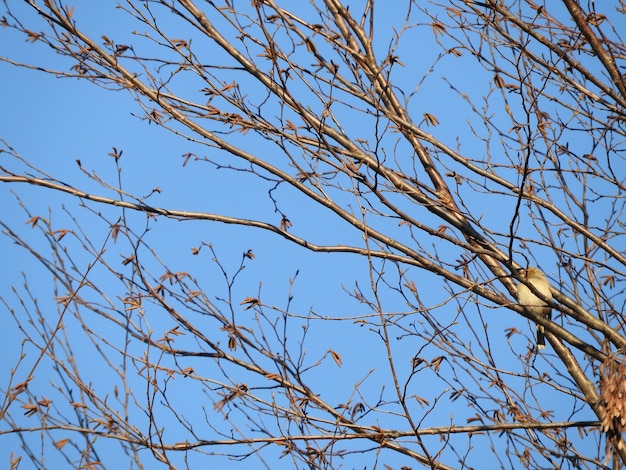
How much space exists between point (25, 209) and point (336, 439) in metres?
1.64

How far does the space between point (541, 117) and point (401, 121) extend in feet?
2.91

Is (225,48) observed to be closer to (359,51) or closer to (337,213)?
(359,51)

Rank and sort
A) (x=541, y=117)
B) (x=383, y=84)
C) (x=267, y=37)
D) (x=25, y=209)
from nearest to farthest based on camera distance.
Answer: (x=267, y=37)
(x=25, y=209)
(x=383, y=84)
(x=541, y=117)

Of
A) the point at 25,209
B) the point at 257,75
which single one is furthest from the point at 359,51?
the point at 25,209

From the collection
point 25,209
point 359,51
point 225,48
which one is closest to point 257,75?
point 225,48

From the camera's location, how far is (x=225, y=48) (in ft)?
12.0

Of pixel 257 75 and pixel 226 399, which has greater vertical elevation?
pixel 257 75

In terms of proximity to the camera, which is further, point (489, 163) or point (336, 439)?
point (489, 163)

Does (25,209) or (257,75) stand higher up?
(257,75)

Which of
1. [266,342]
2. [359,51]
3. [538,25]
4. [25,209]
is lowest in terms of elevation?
[266,342]

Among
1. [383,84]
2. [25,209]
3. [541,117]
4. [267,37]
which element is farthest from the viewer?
[541,117]

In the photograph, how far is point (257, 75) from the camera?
363 cm

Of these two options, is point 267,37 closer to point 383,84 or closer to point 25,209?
point 383,84

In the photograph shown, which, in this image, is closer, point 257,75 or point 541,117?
point 257,75
